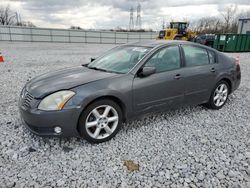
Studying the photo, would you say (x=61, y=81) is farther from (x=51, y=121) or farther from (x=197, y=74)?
(x=197, y=74)

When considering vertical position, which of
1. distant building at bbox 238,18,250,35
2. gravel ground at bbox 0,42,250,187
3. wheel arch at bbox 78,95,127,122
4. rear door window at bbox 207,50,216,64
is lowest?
gravel ground at bbox 0,42,250,187

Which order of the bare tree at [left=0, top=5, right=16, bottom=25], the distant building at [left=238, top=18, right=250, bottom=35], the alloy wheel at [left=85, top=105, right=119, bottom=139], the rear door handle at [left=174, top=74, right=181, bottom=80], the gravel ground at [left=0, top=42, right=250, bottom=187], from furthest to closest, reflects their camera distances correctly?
the bare tree at [left=0, top=5, right=16, bottom=25] → the distant building at [left=238, top=18, right=250, bottom=35] → the rear door handle at [left=174, top=74, right=181, bottom=80] → the alloy wheel at [left=85, top=105, right=119, bottom=139] → the gravel ground at [left=0, top=42, right=250, bottom=187]

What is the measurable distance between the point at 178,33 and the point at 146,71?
2123cm

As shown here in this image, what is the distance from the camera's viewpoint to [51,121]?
8.04 ft

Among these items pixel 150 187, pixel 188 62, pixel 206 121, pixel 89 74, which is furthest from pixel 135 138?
pixel 188 62

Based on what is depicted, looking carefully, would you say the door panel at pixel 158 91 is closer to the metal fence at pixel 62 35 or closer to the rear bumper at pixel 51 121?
the rear bumper at pixel 51 121

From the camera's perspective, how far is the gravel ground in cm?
216

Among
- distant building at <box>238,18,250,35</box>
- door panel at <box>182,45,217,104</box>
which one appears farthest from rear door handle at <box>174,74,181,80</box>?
distant building at <box>238,18,250,35</box>

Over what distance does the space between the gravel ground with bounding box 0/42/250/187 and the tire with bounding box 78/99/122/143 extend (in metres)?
0.13

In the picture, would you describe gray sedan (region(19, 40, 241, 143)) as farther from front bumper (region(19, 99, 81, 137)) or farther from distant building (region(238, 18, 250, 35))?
distant building (region(238, 18, 250, 35))

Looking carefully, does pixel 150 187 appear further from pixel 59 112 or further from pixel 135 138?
pixel 59 112

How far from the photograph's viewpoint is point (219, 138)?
3010 millimetres

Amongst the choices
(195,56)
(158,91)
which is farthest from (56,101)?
(195,56)

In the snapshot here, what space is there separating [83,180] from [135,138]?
107cm
